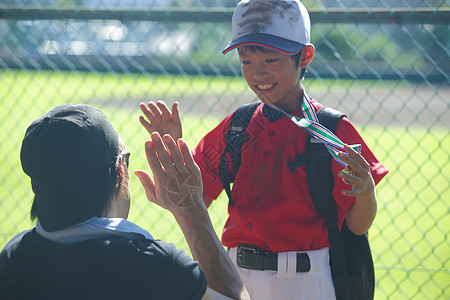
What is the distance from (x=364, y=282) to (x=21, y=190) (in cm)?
453

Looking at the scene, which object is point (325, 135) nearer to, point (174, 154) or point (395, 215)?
point (174, 154)

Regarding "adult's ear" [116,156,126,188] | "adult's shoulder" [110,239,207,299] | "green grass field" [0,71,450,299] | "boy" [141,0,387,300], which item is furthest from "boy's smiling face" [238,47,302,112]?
"green grass field" [0,71,450,299]

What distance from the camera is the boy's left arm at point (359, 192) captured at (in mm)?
1630

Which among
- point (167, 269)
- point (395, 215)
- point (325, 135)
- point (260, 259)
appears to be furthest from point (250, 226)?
point (395, 215)

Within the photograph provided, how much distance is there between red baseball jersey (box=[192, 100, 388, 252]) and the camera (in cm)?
190

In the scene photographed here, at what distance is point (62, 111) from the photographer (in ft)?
4.54

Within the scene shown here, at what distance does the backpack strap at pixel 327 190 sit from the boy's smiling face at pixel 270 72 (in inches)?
6.8

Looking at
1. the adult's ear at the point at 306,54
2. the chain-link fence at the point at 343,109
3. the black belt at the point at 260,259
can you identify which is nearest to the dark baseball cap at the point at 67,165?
Answer: the black belt at the point at 260,259

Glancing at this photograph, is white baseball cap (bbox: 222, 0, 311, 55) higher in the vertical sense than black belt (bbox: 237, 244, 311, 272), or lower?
higher

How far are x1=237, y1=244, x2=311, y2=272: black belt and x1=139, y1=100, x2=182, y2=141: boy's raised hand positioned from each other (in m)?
0.50

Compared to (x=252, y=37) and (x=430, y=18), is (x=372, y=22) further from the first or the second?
(x=252, y=37)

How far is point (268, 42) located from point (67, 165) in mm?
885

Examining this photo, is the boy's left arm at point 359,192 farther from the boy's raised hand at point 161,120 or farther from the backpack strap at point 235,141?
the boy's raised hand at point 161,120

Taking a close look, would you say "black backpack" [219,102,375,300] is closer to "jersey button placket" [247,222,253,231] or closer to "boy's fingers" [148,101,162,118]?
"jersey button placket" [247,222,253,231]
